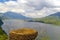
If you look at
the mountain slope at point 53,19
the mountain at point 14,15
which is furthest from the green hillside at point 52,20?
the mountain at point 14,15

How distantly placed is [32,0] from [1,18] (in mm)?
447

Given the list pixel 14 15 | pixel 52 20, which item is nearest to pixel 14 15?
pixel 14 15

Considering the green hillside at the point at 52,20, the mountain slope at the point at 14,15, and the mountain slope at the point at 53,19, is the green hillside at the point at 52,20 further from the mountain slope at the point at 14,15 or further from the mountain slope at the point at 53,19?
the mountain slope at the point at 14,15

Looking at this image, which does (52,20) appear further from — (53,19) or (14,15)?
(14,15)

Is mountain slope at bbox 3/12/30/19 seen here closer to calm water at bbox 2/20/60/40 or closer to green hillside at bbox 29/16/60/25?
calm water at bbox 2/20/60/40

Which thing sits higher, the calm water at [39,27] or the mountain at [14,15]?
A: the mountain at [14,15]

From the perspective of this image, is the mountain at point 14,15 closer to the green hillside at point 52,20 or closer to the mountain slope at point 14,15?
the mountain slope at point 14,15

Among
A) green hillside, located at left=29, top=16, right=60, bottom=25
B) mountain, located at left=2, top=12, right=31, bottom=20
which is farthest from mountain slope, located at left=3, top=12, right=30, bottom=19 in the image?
green hillside, located at left=29, top=16, right=60, bottom=25

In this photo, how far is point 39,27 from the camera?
1.73m

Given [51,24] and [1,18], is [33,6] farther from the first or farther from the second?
[1,18]

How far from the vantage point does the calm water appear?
5.54 ft

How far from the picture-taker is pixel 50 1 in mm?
1739

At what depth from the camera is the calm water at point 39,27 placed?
1689 mm

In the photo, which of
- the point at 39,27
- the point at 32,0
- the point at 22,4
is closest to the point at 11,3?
the point at 22,4
